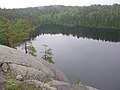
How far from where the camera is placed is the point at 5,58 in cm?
1238

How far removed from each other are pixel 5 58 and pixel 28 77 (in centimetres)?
205

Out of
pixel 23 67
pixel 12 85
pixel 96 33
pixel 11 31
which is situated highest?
pixel 23 67

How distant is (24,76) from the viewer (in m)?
Answer: 11.2

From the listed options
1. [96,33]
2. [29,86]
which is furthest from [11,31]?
[96,33]

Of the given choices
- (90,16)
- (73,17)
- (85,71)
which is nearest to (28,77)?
(85,71)

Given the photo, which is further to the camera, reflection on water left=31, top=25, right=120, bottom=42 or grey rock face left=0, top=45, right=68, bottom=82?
reflection on water left=31, top=25, right=120, bottom=42

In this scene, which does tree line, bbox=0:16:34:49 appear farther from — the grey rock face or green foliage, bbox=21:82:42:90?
green foliage, bbox=21:82:42:90

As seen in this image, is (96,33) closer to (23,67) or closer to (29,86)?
(23,67)

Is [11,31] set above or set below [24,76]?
below

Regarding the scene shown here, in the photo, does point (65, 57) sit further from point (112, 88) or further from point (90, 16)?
point (90, 16)

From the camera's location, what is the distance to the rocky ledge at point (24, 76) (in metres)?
10.1

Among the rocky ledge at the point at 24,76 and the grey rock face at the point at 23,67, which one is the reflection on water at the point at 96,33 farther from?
the rocky ledge at the point at 24,76

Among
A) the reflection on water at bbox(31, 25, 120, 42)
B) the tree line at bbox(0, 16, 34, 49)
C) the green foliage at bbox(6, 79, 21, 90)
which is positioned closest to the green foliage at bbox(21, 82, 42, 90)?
the green foliage at bbox(6, 79, 21, 90)

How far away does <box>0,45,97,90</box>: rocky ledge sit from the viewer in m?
10.1
